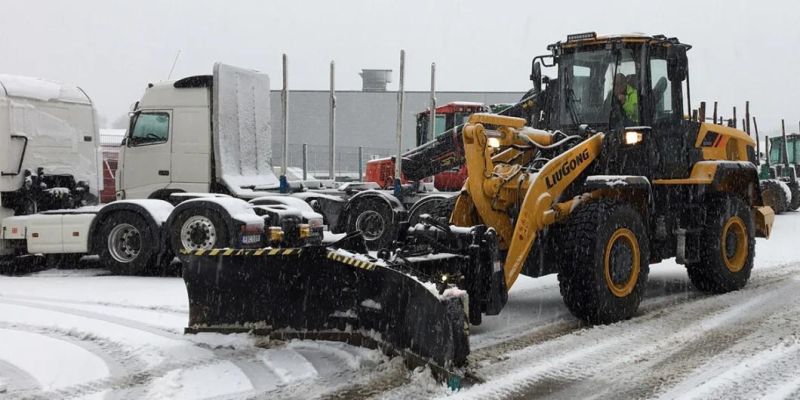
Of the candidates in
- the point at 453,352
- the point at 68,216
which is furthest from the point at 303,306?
the point at 68,216

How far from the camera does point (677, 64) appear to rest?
8.38 meters

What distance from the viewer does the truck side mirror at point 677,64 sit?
838 centimetres

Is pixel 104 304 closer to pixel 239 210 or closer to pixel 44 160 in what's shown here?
pixel 239 210

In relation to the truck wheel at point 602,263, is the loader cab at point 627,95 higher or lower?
higher

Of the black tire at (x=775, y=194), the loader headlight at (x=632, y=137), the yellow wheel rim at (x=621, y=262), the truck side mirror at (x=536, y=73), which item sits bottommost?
the yellow wheel rim at (x=621, y=262)

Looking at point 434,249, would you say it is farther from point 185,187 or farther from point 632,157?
point 185,187

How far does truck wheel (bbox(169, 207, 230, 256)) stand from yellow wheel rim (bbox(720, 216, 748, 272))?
20.0 ft

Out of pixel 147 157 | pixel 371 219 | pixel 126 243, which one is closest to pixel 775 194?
pixel 371 219

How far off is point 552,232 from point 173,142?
7060 millimetres

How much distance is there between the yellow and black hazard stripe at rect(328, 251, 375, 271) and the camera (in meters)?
5.78

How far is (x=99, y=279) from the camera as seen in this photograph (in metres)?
10.8

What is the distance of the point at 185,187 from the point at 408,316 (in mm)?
7684

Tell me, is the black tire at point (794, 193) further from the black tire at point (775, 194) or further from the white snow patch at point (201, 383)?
the white snow patch at point (201, 383)

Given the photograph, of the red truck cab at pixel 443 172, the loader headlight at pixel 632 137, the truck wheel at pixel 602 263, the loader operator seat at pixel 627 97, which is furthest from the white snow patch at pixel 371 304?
the red truck cab at pixel 443 172
